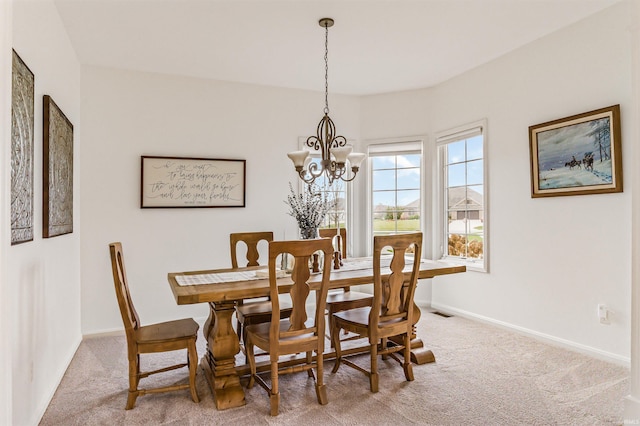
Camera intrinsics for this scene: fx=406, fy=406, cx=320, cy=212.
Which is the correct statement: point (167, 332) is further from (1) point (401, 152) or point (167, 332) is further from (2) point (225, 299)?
(1) point (401, 152)

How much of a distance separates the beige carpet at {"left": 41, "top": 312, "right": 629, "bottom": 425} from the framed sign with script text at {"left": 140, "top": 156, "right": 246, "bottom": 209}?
1.60 meters

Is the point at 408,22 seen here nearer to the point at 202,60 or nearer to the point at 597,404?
the point at 202,60

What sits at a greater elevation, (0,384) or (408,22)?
(408,22)

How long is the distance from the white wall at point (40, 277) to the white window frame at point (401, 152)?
10.5 ft

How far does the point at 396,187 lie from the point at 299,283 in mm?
3003

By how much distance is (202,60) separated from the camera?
12.8 ft

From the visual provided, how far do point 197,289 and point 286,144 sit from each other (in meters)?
2.66

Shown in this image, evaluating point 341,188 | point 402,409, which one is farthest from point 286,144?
point 402,409

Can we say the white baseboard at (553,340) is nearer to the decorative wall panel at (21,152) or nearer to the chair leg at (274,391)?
the chair leg at (274,391)

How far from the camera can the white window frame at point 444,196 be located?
4.14m

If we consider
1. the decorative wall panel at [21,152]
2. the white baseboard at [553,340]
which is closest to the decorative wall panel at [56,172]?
the decorative wall panel at [21,152]

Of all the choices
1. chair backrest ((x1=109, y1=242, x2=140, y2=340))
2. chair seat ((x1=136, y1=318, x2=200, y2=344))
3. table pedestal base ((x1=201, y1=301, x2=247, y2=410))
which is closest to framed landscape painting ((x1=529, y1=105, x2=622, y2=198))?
table pedestal base ((x1=201, y1=301, x2=247, y2=410))

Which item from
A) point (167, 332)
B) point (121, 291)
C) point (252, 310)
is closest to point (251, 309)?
point (252, 310)

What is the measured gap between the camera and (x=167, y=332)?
2.51 metres
